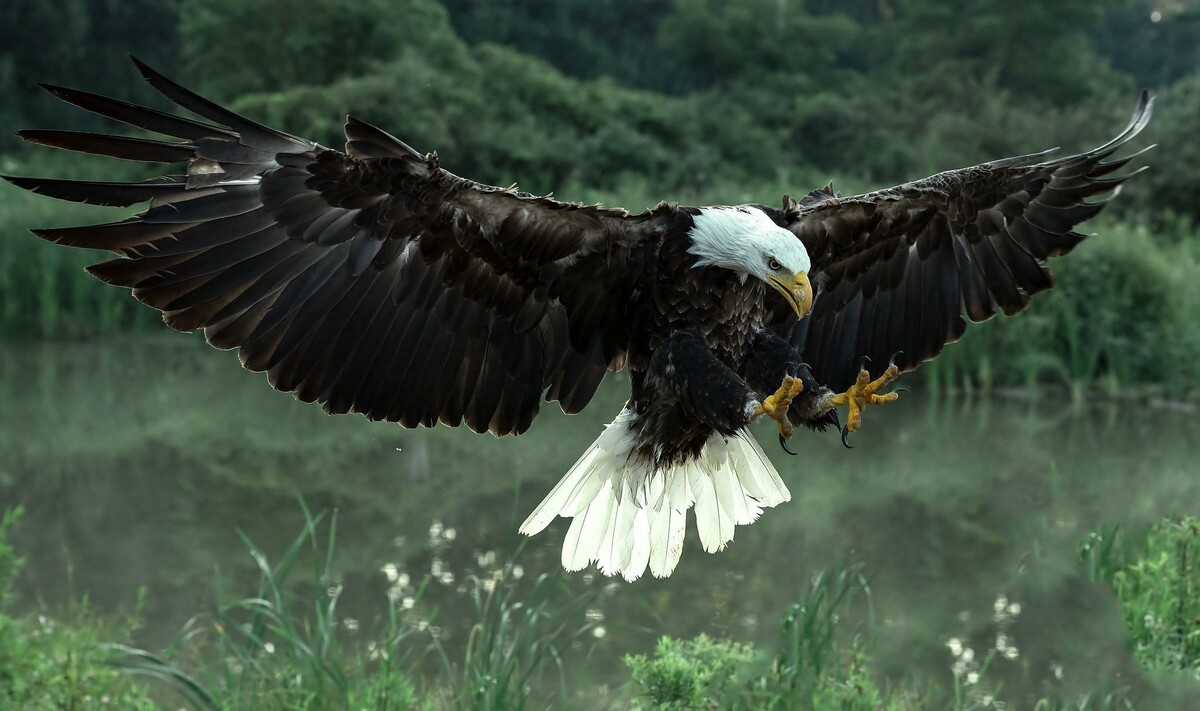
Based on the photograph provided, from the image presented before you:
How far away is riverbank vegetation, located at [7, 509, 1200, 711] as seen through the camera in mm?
3648

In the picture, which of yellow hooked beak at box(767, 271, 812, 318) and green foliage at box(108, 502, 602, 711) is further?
green foliage at box(108, 502, 602, 711)

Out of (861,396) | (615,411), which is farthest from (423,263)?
(615,411)

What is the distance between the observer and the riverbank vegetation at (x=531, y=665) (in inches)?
144

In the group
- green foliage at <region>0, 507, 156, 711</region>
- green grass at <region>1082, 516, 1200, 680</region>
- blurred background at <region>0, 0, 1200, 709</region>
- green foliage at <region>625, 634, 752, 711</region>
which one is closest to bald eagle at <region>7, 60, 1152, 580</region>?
green foliage at <region>625, 634, 752, 711</region>

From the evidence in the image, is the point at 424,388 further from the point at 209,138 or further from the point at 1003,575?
the point at 1003,575

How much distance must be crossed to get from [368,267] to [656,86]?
16.9 metres

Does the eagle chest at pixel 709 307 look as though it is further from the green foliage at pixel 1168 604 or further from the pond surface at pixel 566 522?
the green foliage at pixel 1168 604

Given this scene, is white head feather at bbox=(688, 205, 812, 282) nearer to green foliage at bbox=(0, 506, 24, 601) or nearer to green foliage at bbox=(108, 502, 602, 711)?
green foliage at bbox=(108, 502, 602, 711)

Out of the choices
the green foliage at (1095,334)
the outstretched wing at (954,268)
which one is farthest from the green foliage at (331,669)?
the green foliage at (1095,334)

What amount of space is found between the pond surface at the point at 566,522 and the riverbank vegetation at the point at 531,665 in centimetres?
14

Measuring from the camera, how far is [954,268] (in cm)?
403

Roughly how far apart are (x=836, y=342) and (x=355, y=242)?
155 centimetres

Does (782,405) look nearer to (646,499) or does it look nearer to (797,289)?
(797,289)

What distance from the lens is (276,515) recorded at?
6820 mm
